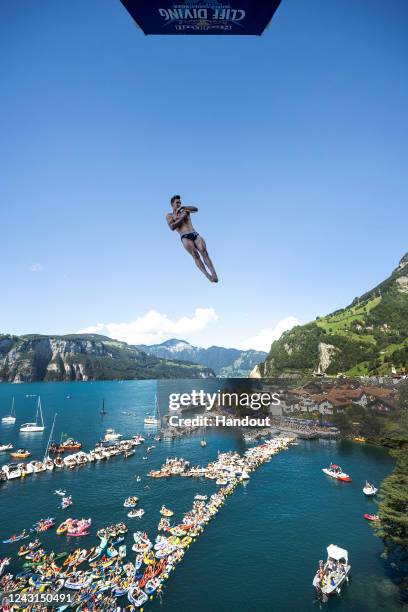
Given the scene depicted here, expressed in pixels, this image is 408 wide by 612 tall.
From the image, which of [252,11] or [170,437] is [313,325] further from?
[252,11]

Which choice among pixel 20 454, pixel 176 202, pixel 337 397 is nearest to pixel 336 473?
pixel 337 397

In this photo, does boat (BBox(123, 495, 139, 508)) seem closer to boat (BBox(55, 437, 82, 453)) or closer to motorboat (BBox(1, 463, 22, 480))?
motorboat (BBox(1, 463, 22, 480))

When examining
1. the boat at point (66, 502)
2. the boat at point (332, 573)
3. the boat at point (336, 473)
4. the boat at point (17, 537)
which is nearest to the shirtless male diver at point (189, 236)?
the boat at point (332, 573)

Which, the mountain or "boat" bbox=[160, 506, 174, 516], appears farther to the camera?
the mountain

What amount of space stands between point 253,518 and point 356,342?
92857 mm

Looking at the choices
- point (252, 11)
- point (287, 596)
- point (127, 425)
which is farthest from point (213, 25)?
point (127, 425)

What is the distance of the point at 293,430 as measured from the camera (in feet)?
232

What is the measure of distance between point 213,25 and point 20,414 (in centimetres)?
11890

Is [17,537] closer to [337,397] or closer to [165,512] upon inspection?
[165,512]

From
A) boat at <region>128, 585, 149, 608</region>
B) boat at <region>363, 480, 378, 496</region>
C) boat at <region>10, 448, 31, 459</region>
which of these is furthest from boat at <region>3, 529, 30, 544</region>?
boat at <region>363, 480, 378, 496</region>

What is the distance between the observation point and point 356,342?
113750 millimetres

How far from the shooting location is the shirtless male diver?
5.33 meters

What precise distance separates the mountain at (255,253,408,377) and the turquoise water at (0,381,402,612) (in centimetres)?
4951

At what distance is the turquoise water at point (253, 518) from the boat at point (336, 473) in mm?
894
